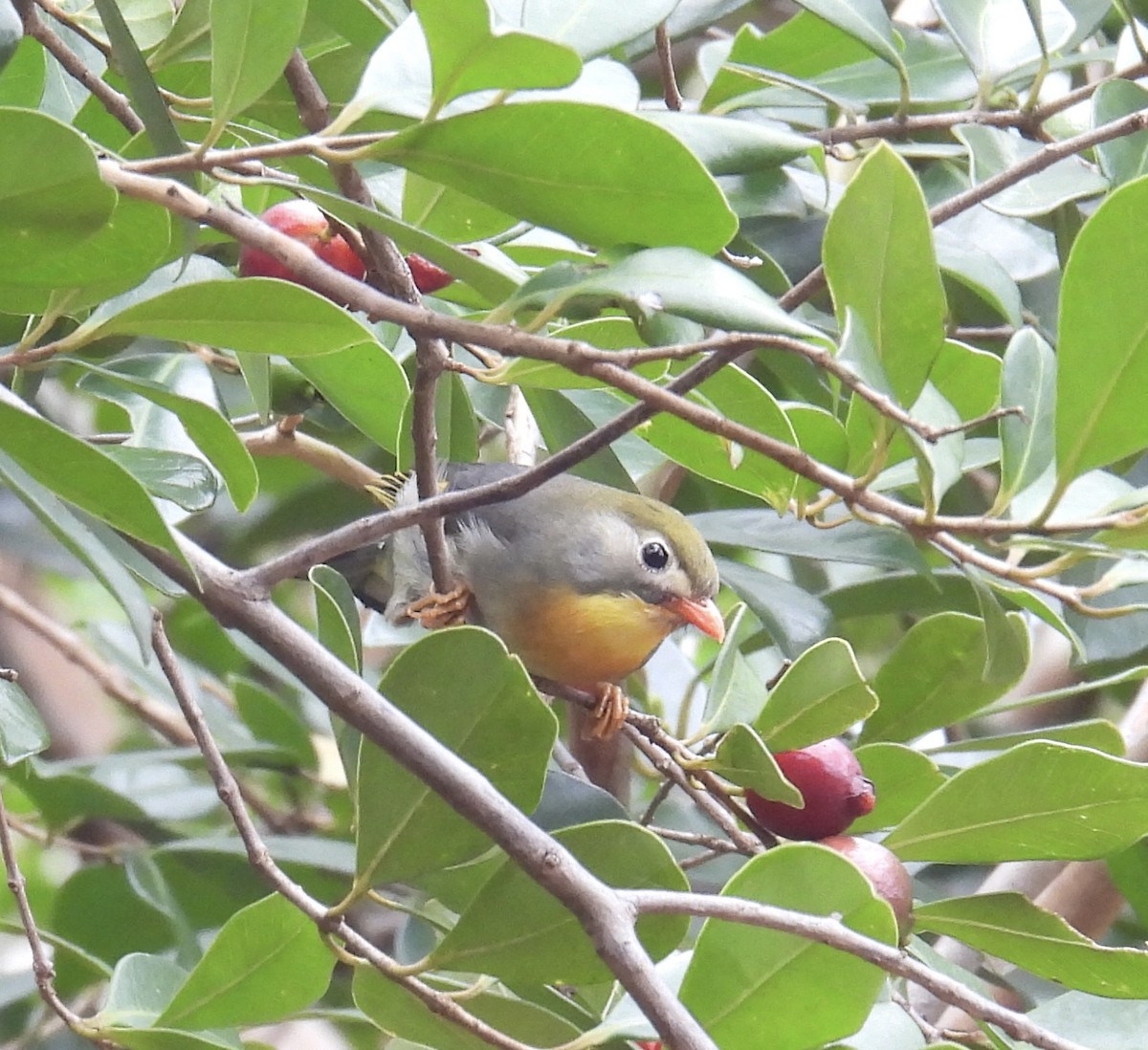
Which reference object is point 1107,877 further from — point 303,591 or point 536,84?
point 303,591

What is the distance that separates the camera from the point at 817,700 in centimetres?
120

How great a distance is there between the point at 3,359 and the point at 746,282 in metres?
0.52

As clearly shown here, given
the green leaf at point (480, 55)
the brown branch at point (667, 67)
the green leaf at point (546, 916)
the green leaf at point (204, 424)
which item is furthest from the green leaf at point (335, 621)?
the brown branch at point (667, 67)

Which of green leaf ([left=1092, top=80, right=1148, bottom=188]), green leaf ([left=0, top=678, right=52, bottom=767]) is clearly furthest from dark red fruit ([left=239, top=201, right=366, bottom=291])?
green leaf ([left=1092, top=80, right=1148, bottom=188])

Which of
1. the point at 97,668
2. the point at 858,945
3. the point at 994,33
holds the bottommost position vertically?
the point at 97,668

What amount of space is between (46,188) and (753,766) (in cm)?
68

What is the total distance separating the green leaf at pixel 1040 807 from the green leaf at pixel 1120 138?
68 centimetres

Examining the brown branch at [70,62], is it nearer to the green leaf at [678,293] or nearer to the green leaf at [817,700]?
the green leaf at [678,293]

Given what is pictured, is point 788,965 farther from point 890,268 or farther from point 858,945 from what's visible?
point 890,268

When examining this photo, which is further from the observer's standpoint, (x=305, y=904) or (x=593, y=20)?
(x=305, y=904)

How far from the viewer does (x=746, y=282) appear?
2.75 feet

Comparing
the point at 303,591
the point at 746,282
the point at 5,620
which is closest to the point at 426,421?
the point at 746,282

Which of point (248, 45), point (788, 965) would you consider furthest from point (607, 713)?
point (248, 45)

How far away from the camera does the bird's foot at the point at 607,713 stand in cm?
162
